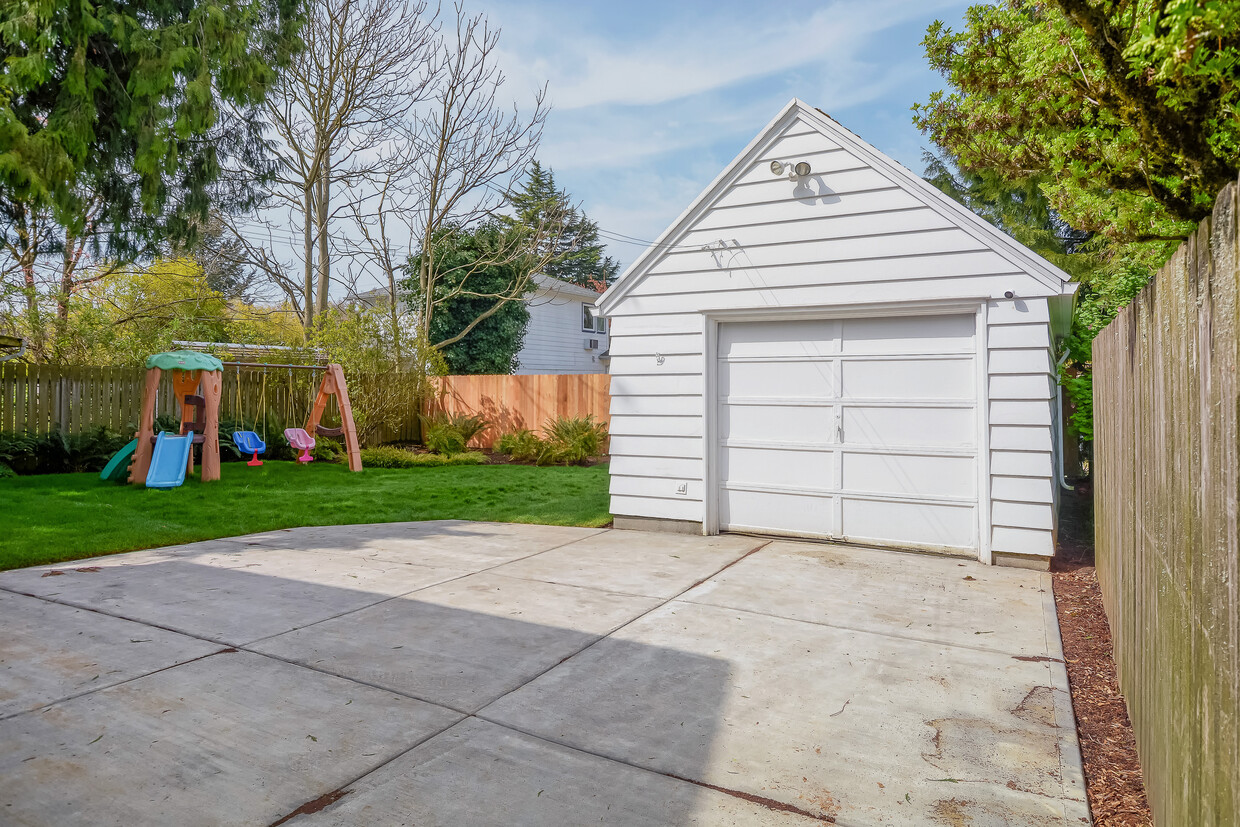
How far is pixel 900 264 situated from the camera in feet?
20.3

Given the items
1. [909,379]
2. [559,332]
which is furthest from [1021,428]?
[559,332]

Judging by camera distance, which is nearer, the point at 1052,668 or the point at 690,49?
the point at 1052,668

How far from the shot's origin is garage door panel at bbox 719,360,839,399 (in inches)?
264

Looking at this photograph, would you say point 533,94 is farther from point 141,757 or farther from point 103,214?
point 141,757

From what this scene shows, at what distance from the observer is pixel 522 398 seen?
15.9 metres

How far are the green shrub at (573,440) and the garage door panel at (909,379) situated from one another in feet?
26.2

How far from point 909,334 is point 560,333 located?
20.9 meters

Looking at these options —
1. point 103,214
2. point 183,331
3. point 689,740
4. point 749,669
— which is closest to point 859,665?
point 749,669

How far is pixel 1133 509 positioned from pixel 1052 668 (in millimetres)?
1145

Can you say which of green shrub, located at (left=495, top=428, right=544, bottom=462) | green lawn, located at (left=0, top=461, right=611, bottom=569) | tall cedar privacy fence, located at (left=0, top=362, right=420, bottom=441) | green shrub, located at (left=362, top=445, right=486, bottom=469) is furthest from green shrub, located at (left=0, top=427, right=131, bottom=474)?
green shrub, located at (left=495, top=428, right=544, bottom=462)

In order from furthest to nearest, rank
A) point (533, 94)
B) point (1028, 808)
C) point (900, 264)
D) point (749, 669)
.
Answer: point (533, 94), point (900, 264), point (749, 669), point (1028, 808)

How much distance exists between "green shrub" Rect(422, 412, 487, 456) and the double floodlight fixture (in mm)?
9742

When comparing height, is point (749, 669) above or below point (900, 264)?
below

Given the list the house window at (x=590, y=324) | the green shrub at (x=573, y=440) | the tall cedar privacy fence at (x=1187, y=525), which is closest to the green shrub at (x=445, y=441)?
the green shrub at (x=573, y=440)
